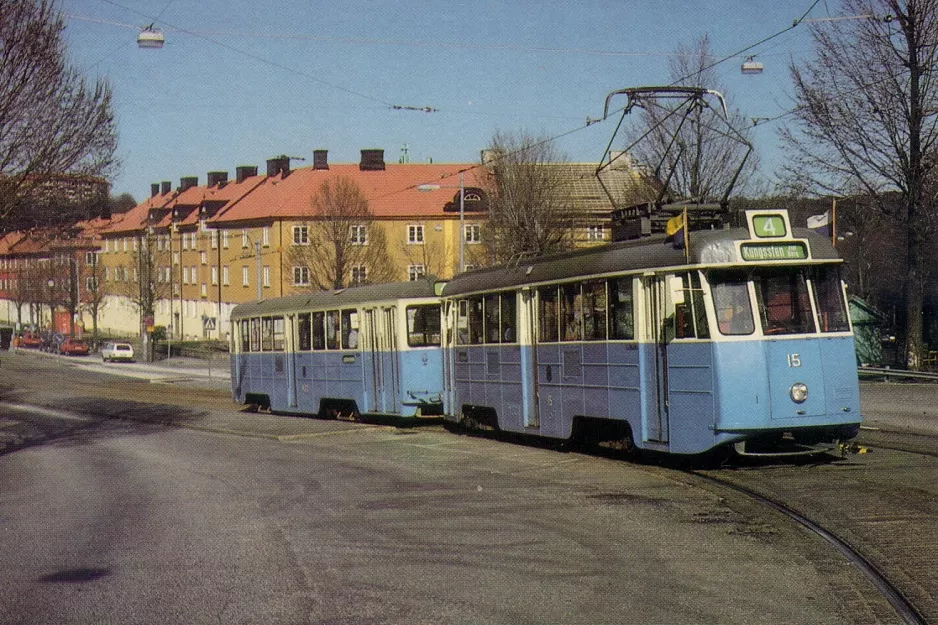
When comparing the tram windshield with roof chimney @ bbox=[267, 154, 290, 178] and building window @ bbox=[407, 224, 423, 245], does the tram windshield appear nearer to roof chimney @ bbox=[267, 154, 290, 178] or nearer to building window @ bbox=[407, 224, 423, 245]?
building window @ bbox=[407, 224, 423, 245]

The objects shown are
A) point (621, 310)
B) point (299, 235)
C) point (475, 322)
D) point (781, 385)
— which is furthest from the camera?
point (299, 235)

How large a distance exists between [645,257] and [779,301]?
5.57 feet

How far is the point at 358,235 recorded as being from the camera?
66938 millimetres

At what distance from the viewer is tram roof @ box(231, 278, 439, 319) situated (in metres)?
23.6

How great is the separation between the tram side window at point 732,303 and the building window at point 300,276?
2237 inches

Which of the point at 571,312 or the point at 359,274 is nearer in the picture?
the point at 571,312

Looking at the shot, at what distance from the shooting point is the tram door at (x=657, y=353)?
14383 mm

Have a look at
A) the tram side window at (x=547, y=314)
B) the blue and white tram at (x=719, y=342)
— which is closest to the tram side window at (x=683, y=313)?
the blue and white tram at (x=719, y=342)

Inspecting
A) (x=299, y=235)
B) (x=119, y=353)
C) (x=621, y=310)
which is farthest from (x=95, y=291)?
(x=621, y=310)

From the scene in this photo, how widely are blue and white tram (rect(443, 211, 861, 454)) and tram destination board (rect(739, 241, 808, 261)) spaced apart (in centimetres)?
1

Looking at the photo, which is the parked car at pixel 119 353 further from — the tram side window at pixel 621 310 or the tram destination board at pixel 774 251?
the tram destination board at pixel 774 251

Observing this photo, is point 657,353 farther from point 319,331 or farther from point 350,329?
point 319,331

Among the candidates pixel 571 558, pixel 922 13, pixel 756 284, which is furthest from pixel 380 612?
pixel 922 13

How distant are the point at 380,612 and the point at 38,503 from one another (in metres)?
7.78
